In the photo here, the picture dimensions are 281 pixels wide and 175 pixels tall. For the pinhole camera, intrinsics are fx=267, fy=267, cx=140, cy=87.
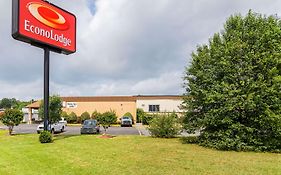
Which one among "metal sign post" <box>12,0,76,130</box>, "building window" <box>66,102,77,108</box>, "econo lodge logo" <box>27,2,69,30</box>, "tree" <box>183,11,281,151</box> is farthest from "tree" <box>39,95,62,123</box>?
"building window" <box>66,102,77,108</box>

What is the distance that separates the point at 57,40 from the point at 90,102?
32.4 metres

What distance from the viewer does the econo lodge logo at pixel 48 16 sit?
17.2 m

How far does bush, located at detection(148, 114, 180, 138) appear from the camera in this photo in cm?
2090

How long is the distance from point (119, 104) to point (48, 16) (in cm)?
3293

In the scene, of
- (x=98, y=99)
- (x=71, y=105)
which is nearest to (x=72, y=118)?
(x=71, y=105)

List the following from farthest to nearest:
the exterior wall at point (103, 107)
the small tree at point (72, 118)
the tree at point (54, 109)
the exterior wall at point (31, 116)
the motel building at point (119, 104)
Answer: the exterior wall at point (31, 116)
the motel building at point (119, 104)
the exterior wall at point (103, 107)
the small tree at point (72, 118)
the tree at point (54, 109)

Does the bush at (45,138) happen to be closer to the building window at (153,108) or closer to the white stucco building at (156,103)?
the white stucco building at (156,103)

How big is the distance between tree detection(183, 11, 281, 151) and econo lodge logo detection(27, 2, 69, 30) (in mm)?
10508

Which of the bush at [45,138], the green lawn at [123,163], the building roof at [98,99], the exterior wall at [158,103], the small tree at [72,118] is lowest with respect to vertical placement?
the green lawn at [123,163]

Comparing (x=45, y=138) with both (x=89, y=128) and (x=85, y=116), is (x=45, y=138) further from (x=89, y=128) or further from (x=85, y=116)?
(x=85, y=116)

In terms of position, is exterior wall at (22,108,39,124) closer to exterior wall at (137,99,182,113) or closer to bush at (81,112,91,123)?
bush at (81,112,91,123)

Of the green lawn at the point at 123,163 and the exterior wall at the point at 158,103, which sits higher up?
the exterior wall at the point at 158,103

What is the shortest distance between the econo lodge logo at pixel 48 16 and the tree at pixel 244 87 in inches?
414

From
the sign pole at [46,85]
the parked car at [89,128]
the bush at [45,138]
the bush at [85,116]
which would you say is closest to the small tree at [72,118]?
the bush at [85,116]
